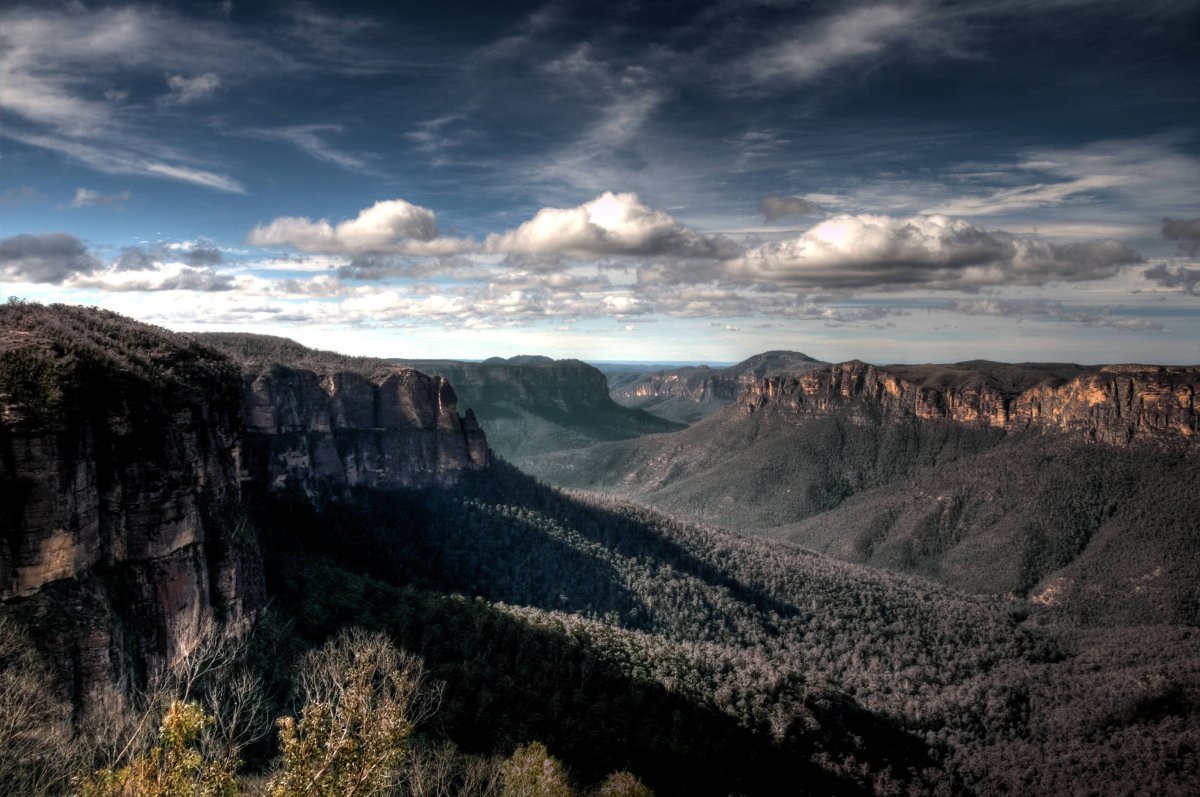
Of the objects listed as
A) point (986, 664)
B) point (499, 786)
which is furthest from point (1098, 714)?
point (499, 786)

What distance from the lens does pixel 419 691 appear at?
44531 millimetres

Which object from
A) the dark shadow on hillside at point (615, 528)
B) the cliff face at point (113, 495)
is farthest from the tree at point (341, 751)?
the dark shadow on hillside at point (615, 528)

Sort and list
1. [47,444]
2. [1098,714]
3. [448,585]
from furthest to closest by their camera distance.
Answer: [448,585] → [1098,714] → [47,444]

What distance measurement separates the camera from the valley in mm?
35125

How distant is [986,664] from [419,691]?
268 ft

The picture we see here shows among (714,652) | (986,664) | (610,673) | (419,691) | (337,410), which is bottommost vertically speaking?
(986,664)

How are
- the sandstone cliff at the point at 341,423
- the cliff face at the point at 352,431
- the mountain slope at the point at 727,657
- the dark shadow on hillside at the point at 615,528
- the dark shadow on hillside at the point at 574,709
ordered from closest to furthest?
the dark shadow on hillside at the point at 574,709 < the mountain slope at the point at 727,657 < the cliff face at the point at 352,431 < the sandstone cliff at the point at 341,423 < the dark shadow on hillside at the point at 615,528

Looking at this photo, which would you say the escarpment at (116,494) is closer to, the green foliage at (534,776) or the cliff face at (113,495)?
the cliff face at (113,495)

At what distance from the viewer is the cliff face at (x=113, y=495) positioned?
33344mm

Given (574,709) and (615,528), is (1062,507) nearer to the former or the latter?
(615,528)

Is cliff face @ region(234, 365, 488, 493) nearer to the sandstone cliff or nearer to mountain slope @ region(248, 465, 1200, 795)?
the sandstone cliff

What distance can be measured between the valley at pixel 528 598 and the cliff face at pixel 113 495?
163 millimetres

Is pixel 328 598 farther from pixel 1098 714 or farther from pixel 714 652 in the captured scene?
pixel 1098 714

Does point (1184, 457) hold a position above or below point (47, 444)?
below
